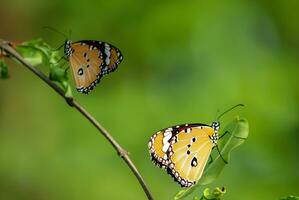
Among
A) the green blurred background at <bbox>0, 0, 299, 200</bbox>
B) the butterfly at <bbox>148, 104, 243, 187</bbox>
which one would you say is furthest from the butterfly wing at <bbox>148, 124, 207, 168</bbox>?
the green blurred background at <bbox>0, 0, 299, 200</bbox>

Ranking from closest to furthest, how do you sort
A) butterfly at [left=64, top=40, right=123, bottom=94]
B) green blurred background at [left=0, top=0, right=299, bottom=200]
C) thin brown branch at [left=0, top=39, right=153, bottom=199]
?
thin brown branch at [left=0, top=39, right=153, bottom=199]
butterfly at [left=64, top=40, right=123, bottom=94]
green blurred background at [left=0, top=0, right=299, bottom=200]

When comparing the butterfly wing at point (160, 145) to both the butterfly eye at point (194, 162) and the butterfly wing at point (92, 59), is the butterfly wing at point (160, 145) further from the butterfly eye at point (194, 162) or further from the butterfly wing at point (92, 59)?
the butterfly wing at point (92, 59)

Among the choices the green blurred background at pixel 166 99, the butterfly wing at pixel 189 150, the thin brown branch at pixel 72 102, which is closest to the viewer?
the thin brown branch at pixel 72 102

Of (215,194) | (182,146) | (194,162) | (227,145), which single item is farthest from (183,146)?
(215,194)

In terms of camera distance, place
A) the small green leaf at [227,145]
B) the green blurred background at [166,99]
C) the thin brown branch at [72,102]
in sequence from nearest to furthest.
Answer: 1. the thin brown branch at [72,102]
2. the small green leaf at [227,145]
3. the green blurred background at [166,99]

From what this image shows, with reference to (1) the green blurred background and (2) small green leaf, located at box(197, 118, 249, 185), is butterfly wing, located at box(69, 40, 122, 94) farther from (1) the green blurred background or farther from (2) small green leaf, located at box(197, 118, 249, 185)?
(1) the green blurred background

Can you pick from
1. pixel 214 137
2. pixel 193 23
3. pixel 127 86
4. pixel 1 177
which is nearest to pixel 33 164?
pixel 1 177

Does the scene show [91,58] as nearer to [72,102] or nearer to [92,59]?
[92,59]

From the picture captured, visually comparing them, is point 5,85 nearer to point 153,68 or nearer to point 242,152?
point 153,68

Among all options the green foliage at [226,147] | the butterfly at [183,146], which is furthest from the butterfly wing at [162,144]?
the green foliage at [226,147]
